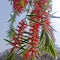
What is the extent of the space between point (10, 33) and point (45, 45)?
15cm

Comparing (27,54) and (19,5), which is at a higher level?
(19,5)

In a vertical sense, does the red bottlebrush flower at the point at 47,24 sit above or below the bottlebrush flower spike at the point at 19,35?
above

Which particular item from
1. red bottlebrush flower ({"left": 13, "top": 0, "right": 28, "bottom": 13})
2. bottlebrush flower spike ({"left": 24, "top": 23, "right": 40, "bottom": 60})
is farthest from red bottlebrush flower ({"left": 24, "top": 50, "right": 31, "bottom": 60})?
red bottlebrush flower ({"left": 13, "top": 0, "right": 28, "bottom": 13})

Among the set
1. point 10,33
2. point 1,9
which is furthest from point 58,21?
point 10,33

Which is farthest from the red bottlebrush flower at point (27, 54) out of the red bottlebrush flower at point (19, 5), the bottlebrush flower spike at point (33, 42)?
the red bottlebrush flower at point (19, 5)

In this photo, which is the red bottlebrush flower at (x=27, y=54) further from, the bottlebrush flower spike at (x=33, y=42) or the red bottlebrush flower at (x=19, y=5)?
the red bottlebrush flower at (x=19, y=5)

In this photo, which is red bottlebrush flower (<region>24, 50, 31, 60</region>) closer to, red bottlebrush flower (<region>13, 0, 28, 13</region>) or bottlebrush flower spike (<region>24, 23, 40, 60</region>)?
bottlebrush flower spike (<region>24, 23, 40, 60</region>)

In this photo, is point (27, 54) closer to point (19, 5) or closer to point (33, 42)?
point (33, 42)

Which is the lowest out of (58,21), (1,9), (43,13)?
(58,21)

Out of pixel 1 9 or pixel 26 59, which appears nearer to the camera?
pixel 26 59

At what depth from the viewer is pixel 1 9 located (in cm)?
154

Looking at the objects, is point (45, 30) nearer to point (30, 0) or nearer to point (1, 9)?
point (30, 0)

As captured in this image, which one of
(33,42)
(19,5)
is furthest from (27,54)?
(19,5)

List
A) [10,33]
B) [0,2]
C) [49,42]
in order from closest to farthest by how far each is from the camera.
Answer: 1. [49,42]
2. [10,33]
3. [0,2]
